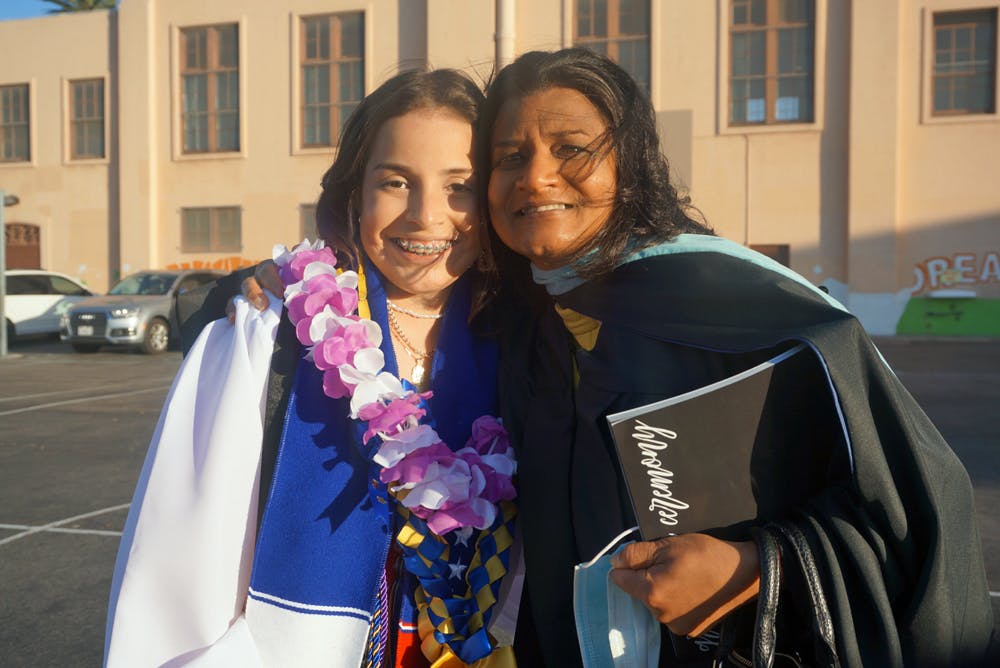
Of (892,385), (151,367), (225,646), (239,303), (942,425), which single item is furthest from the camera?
(151,367)

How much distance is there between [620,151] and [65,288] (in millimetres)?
A: 18343

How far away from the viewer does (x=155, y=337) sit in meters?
14.8

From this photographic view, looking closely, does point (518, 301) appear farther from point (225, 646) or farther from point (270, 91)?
point (270, 91)

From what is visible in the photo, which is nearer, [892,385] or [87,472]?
[892,385]

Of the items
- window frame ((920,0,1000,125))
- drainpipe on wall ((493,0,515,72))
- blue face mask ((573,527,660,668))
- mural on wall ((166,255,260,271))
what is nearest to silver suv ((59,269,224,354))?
mural on wall ((166,255,260,271))

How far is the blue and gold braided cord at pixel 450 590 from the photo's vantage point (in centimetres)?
188

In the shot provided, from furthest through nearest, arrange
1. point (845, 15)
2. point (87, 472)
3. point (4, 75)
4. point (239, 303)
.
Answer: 1. point (4, 75)
2. point (845, 15)
3. point (87, 472)
4. point (239, 303)

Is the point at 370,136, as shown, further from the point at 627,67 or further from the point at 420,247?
the point at 627,67

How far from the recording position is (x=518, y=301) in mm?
2170

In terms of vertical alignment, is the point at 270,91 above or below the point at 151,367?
above

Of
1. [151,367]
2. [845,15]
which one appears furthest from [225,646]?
[845,15]

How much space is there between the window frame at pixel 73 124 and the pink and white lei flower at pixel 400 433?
21.8m

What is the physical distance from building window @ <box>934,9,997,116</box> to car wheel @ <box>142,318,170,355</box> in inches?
613

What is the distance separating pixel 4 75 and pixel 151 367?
44.6ft
